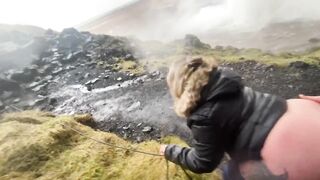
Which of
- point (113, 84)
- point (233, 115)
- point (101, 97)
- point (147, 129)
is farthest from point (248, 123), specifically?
point (113, 84)

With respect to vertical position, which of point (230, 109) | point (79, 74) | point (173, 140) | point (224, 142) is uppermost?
point (230, 109)

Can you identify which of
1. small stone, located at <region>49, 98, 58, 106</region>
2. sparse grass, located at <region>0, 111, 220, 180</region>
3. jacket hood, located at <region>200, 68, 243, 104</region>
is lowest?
small stone, located at <region>49, 98, 58, 106</region>

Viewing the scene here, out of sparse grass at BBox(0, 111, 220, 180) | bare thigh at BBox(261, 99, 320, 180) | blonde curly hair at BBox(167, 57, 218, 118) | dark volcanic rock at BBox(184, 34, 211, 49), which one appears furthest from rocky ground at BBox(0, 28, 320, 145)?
bare thigh at BBox(261, 99, 320, 180)

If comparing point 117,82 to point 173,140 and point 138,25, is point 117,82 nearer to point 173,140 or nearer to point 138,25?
point 173,140

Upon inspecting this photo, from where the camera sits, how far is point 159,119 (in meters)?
12.9

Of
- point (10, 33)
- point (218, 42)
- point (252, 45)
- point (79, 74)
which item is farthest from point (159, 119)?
point (218, 42)

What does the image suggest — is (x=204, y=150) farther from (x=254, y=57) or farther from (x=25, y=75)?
(x=25, y=75)

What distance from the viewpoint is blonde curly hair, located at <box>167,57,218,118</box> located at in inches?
156

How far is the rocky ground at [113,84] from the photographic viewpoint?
13.1 metres

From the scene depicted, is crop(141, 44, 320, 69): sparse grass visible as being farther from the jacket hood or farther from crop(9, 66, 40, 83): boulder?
the jacket hood

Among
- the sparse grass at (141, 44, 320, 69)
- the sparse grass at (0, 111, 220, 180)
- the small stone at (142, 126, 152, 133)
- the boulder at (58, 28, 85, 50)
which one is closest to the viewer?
the sparse grass at (0, 111, 220, 180)

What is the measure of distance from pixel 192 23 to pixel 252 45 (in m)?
19.3

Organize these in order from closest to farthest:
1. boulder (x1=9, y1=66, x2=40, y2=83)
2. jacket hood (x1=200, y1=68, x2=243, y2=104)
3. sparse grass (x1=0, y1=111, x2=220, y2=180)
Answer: jacket hood (x1=200, y1=68, x2=243, y2=104), sparse grass (x1=0, y1=111, x2=220, y2=180), boulder (x1=9, y1=66, x2=40, y2=83)

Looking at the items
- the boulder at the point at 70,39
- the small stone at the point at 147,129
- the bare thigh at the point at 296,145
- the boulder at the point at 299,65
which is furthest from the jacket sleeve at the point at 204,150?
the boulder at the point at 70,39
